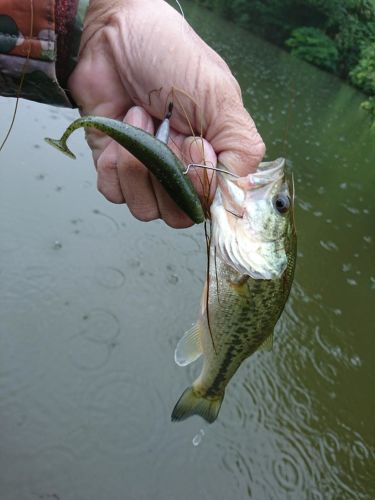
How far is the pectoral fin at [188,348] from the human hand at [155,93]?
0.80 m

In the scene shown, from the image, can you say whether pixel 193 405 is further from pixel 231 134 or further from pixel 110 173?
pixel 231 134

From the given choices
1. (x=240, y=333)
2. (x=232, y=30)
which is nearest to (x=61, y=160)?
(x=240, y=333)

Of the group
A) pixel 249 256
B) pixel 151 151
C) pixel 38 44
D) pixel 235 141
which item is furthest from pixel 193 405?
pixel 38 44

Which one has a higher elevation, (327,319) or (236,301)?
(236,301)

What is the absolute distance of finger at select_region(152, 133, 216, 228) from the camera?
210cm

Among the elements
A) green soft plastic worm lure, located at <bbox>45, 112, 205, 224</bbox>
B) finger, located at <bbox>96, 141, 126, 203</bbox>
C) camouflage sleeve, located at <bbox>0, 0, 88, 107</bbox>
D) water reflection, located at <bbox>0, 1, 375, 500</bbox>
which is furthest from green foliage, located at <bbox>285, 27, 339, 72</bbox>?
green soft plastic worm lure, located at <bbox>45, 112, 205, 224</bbox>

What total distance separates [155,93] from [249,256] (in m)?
0.95

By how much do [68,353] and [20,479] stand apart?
1.58 metres

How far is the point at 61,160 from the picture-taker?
884cm

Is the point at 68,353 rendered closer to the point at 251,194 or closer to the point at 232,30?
the point at 251,194

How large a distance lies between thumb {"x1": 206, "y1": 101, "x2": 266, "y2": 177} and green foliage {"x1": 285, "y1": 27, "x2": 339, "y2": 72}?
135 feet

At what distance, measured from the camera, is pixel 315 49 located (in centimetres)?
3900

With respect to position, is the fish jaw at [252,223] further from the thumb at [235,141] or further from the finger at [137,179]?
the finger at [137,179]

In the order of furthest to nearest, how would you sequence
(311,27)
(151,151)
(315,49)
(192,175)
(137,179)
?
(311,27) < (315,49) < (137,179) < (192,175) < (151,151)
